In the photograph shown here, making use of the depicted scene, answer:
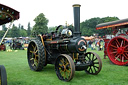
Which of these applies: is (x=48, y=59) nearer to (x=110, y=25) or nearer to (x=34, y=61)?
(x=34, y=61)

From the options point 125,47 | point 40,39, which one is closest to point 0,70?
point 40,39

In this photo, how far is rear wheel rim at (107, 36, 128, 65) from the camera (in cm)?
679

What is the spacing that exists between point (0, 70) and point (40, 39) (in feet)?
10.6

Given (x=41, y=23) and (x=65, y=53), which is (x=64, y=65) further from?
(x=41, y=23)

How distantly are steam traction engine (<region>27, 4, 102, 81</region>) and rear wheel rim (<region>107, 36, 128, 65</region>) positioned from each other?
2100 millimetres

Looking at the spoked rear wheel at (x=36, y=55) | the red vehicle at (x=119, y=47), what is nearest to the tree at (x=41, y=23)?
the red vehicle at (x=119, y=47)

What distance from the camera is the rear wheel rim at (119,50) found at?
6792mm

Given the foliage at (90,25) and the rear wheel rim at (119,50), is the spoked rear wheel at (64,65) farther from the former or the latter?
the foliage at (90,25)

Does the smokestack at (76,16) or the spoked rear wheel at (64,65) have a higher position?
the smokestack at (76,16)

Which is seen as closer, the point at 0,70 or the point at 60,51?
the point at 0,70

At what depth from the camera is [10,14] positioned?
3.59 metres

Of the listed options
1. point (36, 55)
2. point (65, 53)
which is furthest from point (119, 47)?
point (36, 55)

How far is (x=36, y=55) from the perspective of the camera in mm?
5867

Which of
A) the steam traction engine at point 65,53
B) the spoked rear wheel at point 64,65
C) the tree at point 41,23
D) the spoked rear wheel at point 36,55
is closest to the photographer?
the spoked rear wheel at point 64,65
